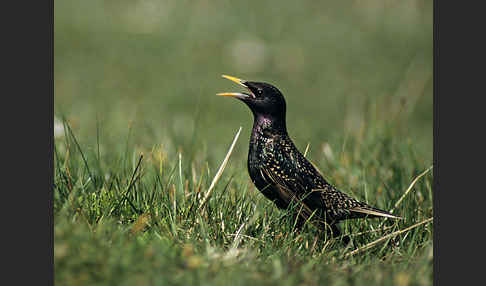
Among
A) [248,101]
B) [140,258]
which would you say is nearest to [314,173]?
[248,101]

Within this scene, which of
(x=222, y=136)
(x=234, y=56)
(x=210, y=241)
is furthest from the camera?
(x=234, y=56)

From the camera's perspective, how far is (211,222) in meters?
3.25

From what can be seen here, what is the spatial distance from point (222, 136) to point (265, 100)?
4129mm

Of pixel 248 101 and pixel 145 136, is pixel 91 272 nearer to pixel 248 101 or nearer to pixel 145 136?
pixel 248 101

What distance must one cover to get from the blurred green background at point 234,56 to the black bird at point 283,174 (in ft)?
12.5

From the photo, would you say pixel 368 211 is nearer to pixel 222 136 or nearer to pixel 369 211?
pixel 369 211

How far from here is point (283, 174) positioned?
3.32 m

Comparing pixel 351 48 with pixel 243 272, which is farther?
pixel 351 48

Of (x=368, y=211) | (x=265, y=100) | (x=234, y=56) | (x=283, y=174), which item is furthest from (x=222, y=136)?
(x=368, y=211)

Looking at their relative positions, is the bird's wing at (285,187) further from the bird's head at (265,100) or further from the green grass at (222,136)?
the bird's head at (265,100)

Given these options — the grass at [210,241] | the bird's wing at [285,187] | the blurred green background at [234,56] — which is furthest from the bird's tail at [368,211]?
the blurred green background at [234,56]

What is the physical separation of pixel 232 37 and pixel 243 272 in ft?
26.5

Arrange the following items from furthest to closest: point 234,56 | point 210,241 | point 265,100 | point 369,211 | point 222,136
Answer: point 234,56, point 222,136, point 265,100, point 369,211, point 210,241

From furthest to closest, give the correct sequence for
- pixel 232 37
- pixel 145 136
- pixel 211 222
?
pixel 232 37 → pixel 145 136 → pixel 211 222
